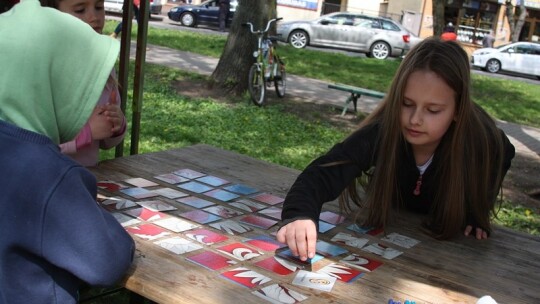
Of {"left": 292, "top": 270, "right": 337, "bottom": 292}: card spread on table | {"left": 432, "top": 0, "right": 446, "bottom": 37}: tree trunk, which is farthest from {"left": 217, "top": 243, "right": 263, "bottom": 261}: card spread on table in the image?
{"left": 432, "top": 0, "right": 446, "bottom": 37}: tree trunk

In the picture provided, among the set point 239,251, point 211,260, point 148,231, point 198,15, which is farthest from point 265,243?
point 198,15

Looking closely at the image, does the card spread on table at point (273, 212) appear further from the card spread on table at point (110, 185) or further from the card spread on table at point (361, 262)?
the card spread on table at point (110, 185)

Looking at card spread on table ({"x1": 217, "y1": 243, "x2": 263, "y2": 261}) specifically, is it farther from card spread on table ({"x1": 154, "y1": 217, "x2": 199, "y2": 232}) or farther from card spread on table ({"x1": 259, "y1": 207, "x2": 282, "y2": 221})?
card spread on table ({"x1": 259, "y1": 207, "x2": 282, "y2": 221})

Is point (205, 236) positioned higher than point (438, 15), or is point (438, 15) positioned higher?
point (438, 15)

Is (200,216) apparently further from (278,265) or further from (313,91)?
(313,91)

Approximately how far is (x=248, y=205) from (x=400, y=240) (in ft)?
1.75

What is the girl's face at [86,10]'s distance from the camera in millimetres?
2418

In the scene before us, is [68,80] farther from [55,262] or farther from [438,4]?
[438,4]

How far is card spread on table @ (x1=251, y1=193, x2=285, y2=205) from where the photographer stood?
2.22 m

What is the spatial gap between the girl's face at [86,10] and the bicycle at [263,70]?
5.04 m

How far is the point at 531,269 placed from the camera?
6.17ft

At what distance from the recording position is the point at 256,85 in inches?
305

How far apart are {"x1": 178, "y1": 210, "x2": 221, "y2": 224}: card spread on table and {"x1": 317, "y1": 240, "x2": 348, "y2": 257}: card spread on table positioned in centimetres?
35

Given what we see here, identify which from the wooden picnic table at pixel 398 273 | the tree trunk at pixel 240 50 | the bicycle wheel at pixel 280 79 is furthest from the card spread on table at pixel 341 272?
the bicycle wheel at pixel 280 79
